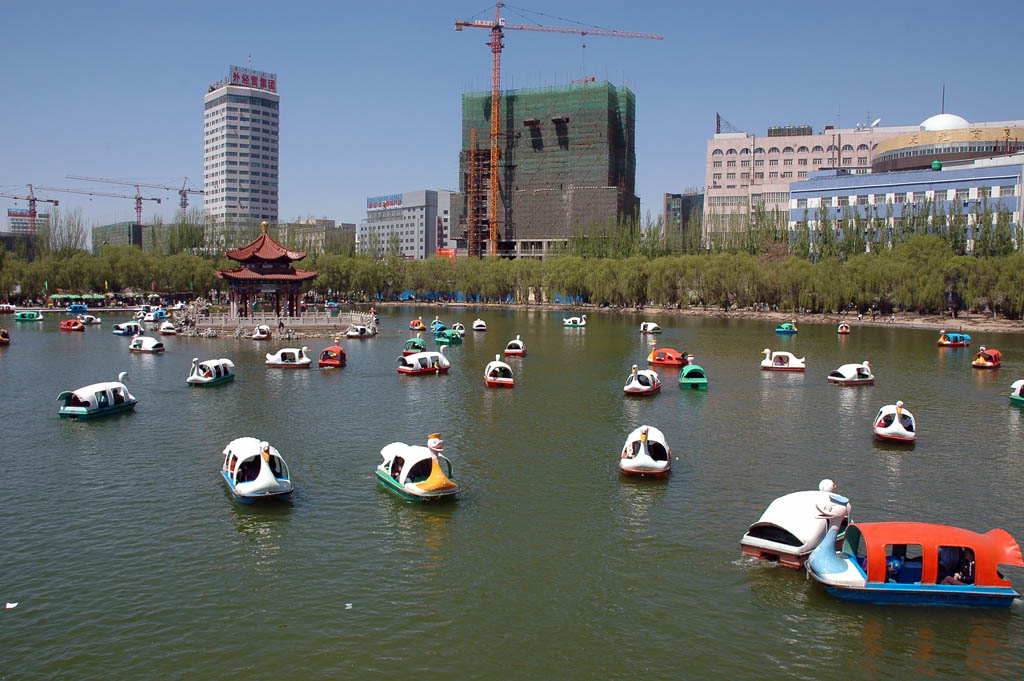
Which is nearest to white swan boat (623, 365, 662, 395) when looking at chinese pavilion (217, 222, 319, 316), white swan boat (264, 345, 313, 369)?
white swan boat (264, 345, 313, 369)

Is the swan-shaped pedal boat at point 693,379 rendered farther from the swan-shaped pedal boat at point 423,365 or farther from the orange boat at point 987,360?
the orange boat at point 987,360

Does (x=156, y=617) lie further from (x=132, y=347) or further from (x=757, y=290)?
(x=757, y=290)

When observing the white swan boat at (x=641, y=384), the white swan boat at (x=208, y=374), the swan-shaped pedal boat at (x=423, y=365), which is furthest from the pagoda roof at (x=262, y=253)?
the white swan boat at (x=641, y=384)

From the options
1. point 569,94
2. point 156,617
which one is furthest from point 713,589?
point 569,94

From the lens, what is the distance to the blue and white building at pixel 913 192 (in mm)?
122062

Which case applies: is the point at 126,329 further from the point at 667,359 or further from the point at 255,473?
the point at 255,473

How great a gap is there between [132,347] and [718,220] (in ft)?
440

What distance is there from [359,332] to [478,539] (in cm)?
6216

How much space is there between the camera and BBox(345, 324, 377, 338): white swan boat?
3260 inches

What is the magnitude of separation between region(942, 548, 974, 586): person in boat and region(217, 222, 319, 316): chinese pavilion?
78.1 m

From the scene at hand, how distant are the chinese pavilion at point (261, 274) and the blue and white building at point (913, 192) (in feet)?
293

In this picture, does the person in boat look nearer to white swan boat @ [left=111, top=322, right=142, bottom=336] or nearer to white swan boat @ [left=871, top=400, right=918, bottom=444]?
white swan boat @ [left=871, top=400, right=918, bottom=444]

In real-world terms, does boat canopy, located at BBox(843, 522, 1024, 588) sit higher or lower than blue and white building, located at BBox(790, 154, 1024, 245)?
lower

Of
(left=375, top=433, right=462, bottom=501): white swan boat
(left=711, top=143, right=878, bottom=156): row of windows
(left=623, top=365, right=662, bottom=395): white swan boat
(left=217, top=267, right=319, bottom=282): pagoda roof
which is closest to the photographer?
(left=375, top=433, right=462, bottom=501): white swan boat
